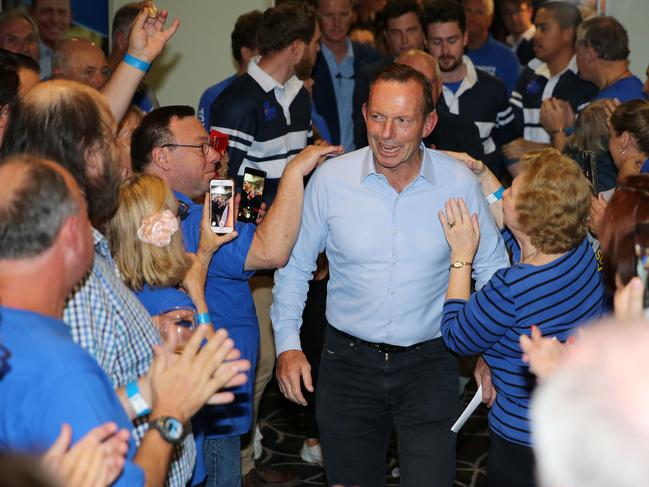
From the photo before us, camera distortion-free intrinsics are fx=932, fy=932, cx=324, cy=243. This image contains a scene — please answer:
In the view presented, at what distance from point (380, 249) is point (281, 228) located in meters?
0.37

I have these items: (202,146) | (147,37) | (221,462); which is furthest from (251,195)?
(221,462)

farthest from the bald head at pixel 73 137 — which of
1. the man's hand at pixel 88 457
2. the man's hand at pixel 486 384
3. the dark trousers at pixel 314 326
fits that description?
the dark trousers at pixel 314 326

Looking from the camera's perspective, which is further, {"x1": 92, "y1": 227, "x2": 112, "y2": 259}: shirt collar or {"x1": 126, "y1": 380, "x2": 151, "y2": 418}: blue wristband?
{"x1": 92, "y1": 227, "x2": 112, "y2": 259}: shirt collar

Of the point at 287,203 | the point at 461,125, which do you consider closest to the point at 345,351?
the point at 287,203

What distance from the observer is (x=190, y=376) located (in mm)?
2064

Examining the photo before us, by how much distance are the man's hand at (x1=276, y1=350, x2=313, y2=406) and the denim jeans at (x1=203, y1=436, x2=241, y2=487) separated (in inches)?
15.5

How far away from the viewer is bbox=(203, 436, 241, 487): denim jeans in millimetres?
3582

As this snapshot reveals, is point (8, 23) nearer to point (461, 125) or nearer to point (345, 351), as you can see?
point (461, 125)

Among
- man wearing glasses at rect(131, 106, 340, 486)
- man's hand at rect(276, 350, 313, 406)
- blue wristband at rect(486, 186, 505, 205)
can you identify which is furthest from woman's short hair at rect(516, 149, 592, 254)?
man's hand at rect(276, 350, 313, 406)

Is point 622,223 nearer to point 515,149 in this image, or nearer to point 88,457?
point 88,457

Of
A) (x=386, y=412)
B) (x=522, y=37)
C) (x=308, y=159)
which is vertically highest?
(x=522, y=37)

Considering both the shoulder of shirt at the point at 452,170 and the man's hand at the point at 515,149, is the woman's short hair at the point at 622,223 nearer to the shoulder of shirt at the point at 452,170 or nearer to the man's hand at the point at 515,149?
the shoulder of shirt at the point at 452,170

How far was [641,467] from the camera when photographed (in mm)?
1165

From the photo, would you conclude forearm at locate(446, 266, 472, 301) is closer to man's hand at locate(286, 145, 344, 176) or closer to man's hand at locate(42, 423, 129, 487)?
man's hand at locate(286, 145, 344, 176)
